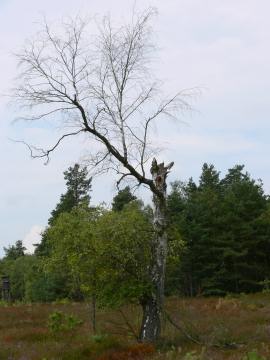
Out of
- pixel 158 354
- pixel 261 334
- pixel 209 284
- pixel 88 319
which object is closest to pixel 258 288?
pixel 209 284

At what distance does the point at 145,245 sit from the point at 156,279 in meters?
0.96

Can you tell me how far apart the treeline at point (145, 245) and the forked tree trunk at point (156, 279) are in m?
0.26

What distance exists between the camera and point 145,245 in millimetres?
14664

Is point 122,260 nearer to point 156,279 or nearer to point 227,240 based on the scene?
point 156,279

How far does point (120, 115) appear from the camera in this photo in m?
14.9

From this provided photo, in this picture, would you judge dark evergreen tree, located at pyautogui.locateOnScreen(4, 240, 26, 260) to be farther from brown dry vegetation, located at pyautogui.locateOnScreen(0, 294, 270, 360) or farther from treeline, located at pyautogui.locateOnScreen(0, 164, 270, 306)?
brown dry vegetation, located at pyautogui.locateOnScreen(0, 294, 270, 360)

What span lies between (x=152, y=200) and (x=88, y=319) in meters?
9.60

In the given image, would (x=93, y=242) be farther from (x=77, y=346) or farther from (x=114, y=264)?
(x=77, y=346)

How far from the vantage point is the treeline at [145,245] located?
566 inches

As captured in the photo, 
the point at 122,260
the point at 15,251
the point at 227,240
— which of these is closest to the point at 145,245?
the point at 122,260

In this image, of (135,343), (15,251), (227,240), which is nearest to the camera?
(135,343)

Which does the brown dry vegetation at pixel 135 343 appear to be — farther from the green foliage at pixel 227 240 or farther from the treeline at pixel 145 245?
the green foliage at pixel 227 240

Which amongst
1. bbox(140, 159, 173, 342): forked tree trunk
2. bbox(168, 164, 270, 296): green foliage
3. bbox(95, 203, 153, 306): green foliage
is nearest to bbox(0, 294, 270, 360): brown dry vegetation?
bbox(140, 159, 173, 342): forked tree trunk

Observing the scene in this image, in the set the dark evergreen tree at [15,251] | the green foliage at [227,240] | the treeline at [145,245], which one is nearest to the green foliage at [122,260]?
the treeline at [145,245]
